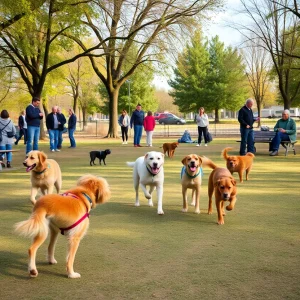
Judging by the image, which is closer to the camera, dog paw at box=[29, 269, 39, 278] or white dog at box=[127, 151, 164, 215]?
dog paw at box=[29, 269, 39, 278]

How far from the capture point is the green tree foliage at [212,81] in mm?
63219

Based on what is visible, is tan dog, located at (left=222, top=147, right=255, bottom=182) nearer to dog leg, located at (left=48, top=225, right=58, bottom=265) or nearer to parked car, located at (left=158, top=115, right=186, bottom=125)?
dog leg, located at (left=48, top=225, right=58, bottom=265)

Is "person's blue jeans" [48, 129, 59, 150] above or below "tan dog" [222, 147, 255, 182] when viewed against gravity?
above

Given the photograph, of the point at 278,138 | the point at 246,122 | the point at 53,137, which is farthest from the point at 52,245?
the point at 53,137

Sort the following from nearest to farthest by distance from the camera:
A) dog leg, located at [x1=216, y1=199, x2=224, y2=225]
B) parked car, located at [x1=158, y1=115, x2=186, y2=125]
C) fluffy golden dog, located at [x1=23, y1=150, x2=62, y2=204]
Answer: dog leg, located at [x1=216, y1=199, x2=224, y2=225], fluffy golden dog, located at [x1=23, y1=150, x2=62, y2=204], parked car, located at [x1=158, y1=115, x2=186, y2=125]

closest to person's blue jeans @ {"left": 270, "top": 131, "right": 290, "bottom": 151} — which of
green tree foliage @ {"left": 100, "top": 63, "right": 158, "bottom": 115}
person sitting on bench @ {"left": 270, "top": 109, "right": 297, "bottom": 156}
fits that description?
person sitting on bench @ {"left": 270, "top": 109, "right": 297, "bottom": 156}

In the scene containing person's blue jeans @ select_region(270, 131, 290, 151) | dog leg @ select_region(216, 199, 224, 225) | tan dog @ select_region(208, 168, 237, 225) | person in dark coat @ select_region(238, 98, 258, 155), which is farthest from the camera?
person's blue jeans @ select_region(270, 131, 290, 151)

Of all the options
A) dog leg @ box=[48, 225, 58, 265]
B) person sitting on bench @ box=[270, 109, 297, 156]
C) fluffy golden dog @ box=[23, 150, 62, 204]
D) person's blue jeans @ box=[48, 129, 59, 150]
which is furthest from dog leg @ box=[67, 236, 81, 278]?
person's blue jeans @ box=[48, 129, 59, 150]

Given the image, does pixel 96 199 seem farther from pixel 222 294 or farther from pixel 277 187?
pixel 277 187

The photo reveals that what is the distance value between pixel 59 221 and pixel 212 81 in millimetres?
62133

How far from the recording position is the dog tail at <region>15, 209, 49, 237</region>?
3.59 m

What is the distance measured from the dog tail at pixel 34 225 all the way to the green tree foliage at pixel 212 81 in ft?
198

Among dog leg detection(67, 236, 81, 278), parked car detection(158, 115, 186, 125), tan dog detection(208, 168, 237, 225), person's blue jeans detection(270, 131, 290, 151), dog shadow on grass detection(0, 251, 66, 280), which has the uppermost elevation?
parked car detection(158, 115, 186, 125)

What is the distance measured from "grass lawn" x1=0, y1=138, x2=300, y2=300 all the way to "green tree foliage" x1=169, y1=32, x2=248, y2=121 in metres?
56.8
